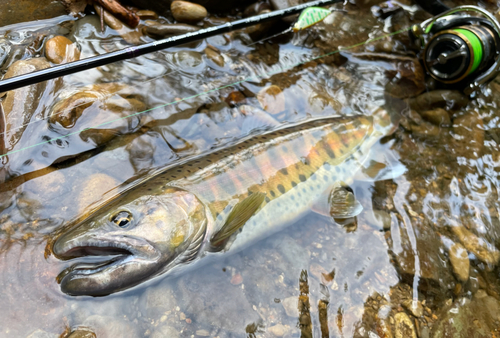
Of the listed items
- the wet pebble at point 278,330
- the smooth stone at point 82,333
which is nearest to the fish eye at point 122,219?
the smooth stone at point 82,333

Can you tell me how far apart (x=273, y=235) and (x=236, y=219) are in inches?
19.7

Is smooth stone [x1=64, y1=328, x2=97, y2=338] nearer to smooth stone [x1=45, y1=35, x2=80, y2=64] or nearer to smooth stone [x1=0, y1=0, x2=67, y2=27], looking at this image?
smooth stone [x1=45, y1=35, x2=80, y2=64]

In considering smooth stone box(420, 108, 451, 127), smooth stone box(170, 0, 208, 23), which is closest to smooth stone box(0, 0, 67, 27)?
smooth stone box(170, 0, 208, 23)

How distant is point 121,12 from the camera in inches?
159

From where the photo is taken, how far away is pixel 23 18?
151 inches

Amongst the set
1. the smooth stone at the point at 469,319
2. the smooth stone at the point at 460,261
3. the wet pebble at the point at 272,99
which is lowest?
the smooth stone at the point at 469,319

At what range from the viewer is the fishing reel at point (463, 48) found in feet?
12.8

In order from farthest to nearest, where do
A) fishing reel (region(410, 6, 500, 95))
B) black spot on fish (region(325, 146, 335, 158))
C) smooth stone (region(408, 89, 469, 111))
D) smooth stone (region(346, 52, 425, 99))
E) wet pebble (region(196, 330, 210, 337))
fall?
smooth stone (region(346, 52, 425, 99)), smooth stone (region(408, 89, 469, 111)), fishing reel (region(410, 6, 500, 95)), black spot on fish (region(325, 146, 335, 158)), wet pebble (region(196, 330, 210, 337))

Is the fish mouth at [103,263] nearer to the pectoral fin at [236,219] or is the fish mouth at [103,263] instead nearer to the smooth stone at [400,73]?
the pectoral fin at [236,219]

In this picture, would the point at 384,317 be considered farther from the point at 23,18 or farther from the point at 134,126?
the point at 23,18

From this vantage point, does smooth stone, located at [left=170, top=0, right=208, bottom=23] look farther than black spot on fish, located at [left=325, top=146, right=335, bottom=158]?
Yes

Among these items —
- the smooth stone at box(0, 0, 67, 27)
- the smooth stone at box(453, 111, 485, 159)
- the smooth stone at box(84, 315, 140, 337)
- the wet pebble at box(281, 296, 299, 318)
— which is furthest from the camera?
the smooth stone at box(453, 111, 485, 159)

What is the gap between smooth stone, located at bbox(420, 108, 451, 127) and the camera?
422 cm

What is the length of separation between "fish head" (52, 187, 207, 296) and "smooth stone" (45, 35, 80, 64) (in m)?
1.90
